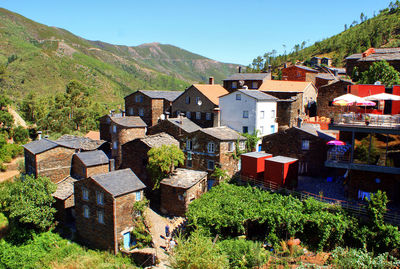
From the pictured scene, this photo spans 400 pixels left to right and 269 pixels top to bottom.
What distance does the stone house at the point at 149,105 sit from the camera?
145 feet

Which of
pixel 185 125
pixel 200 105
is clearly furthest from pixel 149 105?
pixel 185 125

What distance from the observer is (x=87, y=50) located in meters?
192

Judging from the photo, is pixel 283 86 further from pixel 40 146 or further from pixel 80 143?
pixel 40 146

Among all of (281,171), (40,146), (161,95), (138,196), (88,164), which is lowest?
(138,196)

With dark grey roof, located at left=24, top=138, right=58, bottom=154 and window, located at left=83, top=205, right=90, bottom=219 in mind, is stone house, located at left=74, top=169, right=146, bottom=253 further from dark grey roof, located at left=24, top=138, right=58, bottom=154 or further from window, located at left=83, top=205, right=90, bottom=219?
dark grey roof, located at left=24, top=138, right=58, bottom=154

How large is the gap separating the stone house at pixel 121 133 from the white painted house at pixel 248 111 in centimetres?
Result: 1039

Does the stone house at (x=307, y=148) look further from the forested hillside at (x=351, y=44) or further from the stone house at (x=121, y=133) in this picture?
the forested hillside at (x=351, y=44)

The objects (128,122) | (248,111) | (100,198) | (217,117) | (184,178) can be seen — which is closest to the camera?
(100,198)

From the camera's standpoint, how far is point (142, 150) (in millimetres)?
33594

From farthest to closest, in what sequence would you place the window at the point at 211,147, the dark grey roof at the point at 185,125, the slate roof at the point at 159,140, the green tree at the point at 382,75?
the green tree at the point at 382,75, the dark grey roof at the point at 185,125, the slate roof at the point at 159,140, the window at the point at 211,147

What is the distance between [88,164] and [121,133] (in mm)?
5105

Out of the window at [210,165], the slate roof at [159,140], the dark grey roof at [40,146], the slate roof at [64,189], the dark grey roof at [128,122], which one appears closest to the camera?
the window at [210,165]

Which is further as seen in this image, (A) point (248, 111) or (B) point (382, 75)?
(B) point (382, 75)

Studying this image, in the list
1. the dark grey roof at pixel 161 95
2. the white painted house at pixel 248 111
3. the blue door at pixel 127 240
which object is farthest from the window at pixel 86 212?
the dark grey roof at pixel 161 95
